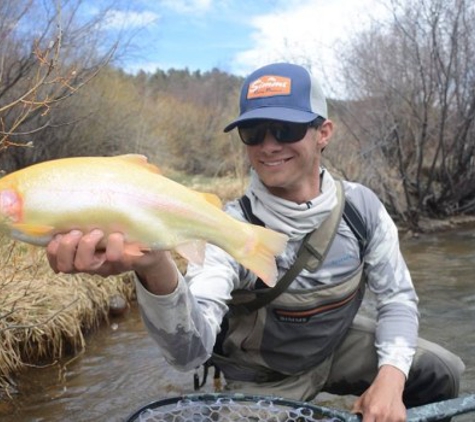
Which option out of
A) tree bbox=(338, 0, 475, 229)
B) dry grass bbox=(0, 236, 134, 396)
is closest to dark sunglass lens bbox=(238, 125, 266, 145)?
dry grass bbox=(0, 236, 134, 396)

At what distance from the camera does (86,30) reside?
10492mm

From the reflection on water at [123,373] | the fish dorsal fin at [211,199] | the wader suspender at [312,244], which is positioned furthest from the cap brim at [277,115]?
the reflection on water at [123,373]

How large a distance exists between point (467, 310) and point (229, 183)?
6.33 m

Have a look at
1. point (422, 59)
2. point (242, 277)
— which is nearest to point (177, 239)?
point (242, 277)

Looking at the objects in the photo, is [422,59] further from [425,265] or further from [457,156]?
[425,265]

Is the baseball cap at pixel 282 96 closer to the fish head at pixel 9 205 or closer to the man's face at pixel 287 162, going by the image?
the man's face at pixel 287 162

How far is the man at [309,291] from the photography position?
2518 mm

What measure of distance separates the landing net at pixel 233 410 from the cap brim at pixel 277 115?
117cm

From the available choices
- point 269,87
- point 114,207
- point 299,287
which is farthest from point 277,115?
point 114,207

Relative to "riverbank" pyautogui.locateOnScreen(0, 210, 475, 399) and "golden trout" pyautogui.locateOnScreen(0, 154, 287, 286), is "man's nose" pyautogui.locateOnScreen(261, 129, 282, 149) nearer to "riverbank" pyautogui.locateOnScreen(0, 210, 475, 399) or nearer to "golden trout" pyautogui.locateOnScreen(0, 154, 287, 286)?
"golden trout" pyautogui.locateOnScreen(0, 154, 287, 286)

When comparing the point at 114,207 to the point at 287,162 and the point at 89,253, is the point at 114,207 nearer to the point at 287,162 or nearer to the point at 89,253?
the point at 89,253

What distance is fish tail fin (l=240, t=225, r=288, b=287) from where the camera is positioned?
1.79m

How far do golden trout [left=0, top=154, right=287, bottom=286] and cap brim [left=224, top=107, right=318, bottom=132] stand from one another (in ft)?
2.82

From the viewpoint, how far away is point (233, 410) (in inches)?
92.4
